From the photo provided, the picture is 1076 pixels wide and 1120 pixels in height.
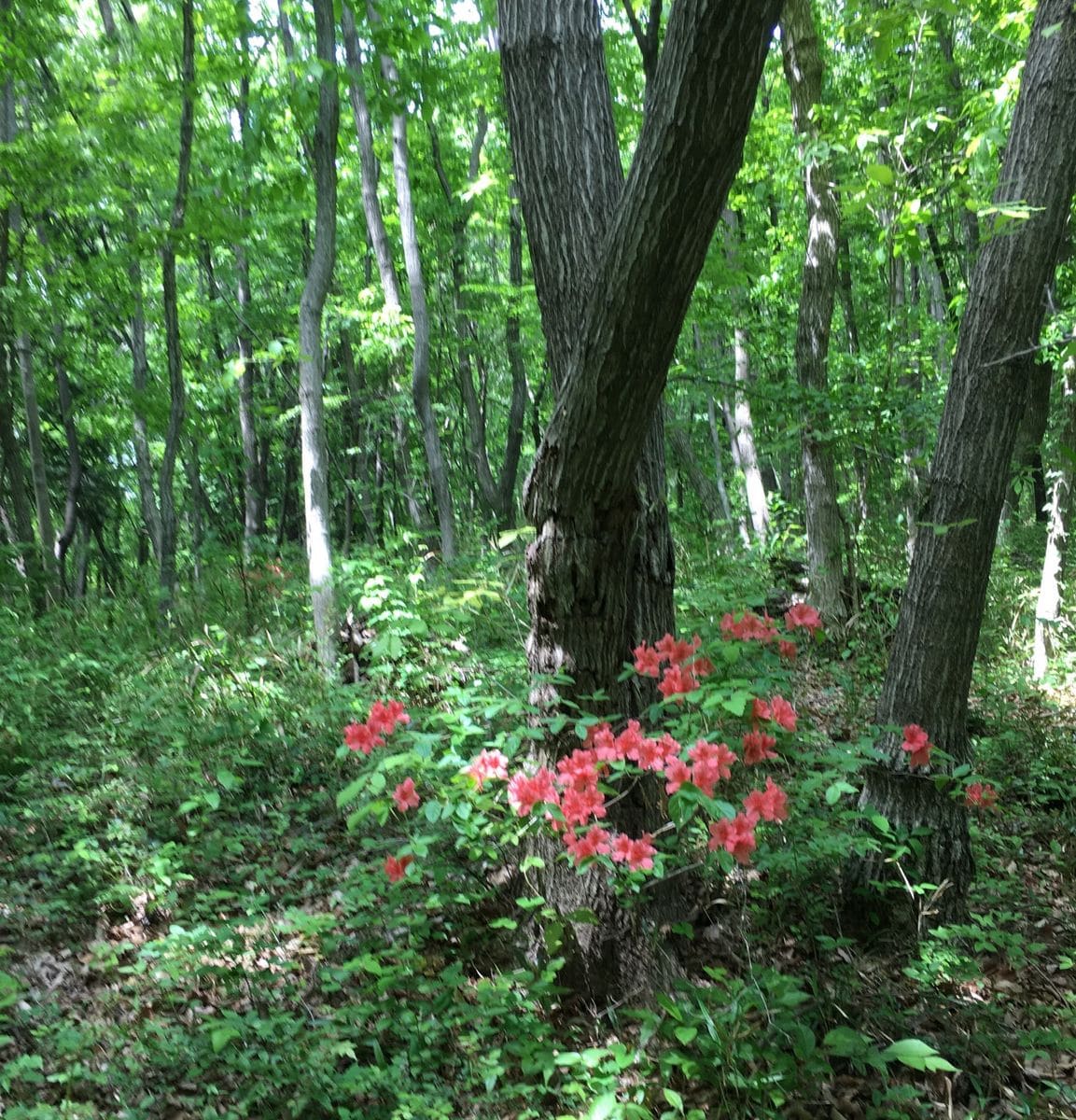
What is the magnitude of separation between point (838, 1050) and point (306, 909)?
2222mm

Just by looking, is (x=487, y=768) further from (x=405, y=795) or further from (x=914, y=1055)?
(x=914, y=1055)

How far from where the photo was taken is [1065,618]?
6312 millimetres

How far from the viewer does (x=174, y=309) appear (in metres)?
6.96

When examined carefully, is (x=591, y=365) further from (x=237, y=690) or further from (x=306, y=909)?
(x=237, y=690)

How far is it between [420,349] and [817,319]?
3.47 m

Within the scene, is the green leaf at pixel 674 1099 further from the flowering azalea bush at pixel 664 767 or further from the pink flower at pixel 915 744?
the pink flower at pixel 915 744

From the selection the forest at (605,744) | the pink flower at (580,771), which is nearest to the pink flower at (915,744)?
the forest at (605,744)

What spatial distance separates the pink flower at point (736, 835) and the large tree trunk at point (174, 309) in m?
5.74

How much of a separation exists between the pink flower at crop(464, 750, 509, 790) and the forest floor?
141 mm

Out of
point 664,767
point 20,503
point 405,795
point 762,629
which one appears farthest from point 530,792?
point 20,503

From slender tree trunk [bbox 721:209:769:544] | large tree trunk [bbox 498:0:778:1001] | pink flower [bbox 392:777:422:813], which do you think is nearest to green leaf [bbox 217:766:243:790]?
pink flower [bbox 392:777:422:813]

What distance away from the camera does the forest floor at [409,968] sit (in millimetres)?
2492

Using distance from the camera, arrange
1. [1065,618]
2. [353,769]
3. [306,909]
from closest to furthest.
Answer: [306,909] → [353,769] → [1065,618]

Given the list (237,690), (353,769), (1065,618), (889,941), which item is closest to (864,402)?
(1065,618)
